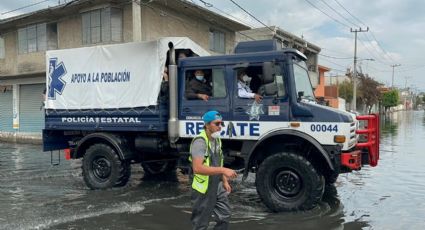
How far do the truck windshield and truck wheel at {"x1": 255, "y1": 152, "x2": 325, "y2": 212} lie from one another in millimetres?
1125

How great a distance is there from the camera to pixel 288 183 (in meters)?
7.36

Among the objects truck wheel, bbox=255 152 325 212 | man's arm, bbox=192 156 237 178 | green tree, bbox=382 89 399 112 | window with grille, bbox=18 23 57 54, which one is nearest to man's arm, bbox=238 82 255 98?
truck wheel, bbox=255 152 325 212

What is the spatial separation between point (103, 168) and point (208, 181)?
5109 millimetres

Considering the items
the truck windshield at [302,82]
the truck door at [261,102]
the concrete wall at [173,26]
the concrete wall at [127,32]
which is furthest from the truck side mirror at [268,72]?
the concrete wall at [173,26]

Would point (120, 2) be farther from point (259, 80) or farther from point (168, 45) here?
point (259, 80)

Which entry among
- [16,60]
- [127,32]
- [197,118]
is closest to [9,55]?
[16,60]

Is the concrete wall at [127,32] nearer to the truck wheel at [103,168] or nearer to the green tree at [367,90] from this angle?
the truck wheel at [103,168]

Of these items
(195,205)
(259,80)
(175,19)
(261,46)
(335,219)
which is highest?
(175,19)

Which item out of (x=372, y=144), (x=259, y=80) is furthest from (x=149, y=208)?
(x=372, y=144)

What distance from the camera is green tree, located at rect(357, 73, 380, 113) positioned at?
64000 mm

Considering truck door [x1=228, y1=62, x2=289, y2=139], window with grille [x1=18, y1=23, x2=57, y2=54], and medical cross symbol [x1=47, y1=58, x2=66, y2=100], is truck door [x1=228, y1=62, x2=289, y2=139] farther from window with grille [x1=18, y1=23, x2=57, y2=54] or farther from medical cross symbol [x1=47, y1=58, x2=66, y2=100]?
window with grille [x1=18, y1=23, x2=57, y2=54]

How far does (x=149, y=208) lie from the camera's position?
306 inches

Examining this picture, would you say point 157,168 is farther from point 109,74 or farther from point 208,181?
point 208,181

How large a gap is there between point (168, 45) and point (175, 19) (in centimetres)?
1393
